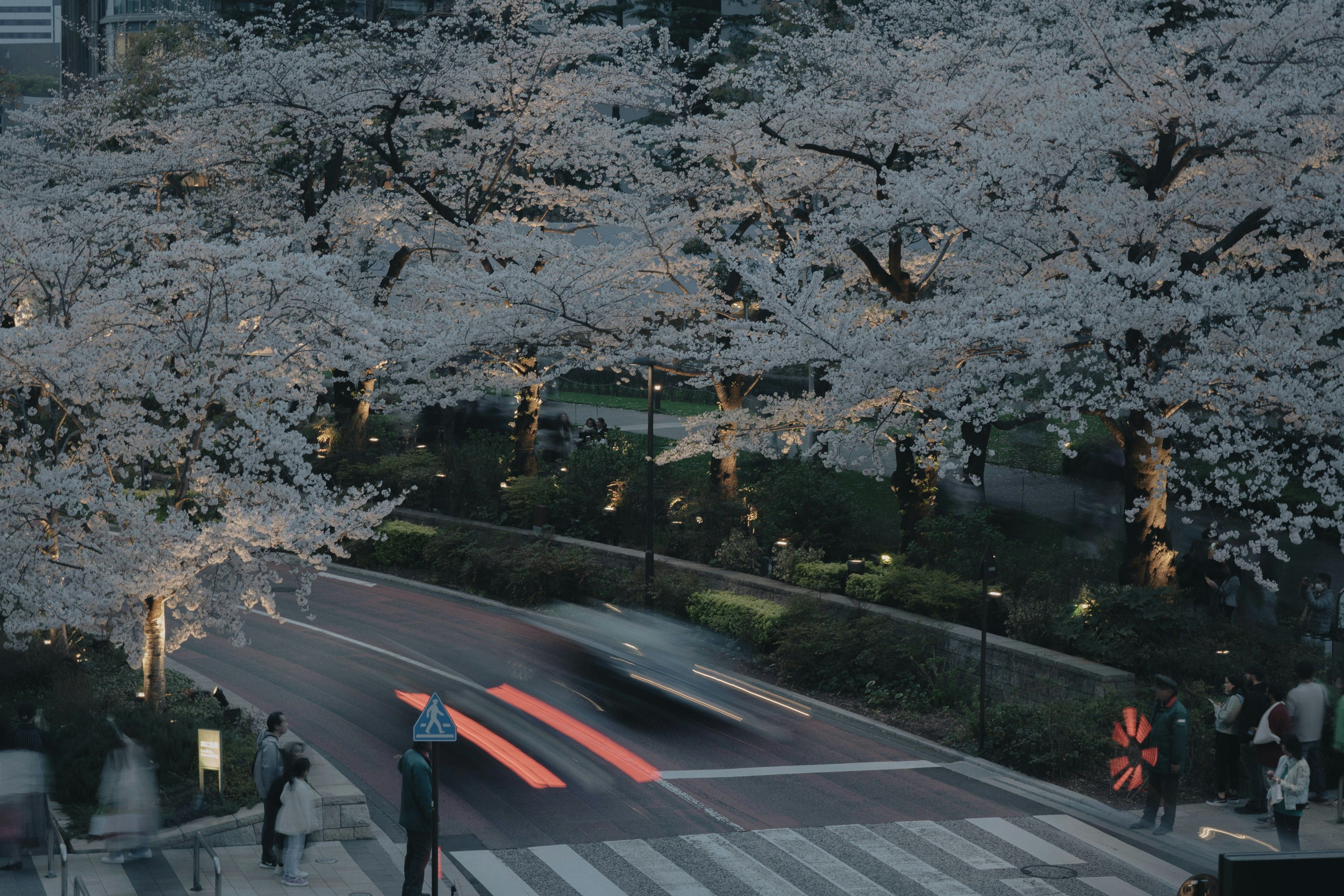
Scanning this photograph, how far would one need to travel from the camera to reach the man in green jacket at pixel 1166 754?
14.2m

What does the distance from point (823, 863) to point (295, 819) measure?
562cm

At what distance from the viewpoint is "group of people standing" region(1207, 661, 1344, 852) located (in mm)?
13219

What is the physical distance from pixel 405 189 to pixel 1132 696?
82.3 feet

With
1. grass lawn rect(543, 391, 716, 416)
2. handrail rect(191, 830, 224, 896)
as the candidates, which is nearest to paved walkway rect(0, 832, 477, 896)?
handrail rect(191, 830, 224, 896)

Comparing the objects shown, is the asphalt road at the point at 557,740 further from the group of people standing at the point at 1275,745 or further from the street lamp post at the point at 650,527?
the group of people standing at the point at 1275,745

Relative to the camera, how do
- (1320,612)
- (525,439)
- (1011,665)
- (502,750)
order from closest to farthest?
(502,750) → (1320,612) → (1011,665) → (525,439)

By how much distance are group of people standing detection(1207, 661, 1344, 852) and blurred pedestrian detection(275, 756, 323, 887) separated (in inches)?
402

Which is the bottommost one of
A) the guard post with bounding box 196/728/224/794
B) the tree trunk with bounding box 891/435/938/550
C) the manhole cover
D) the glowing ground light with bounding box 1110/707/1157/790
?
the manhole cover

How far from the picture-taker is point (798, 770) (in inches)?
663

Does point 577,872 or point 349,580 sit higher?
point 577,872

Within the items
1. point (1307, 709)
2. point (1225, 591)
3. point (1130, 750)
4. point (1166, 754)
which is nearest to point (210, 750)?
point (1166, 754)

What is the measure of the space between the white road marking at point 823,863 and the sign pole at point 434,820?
160 inches

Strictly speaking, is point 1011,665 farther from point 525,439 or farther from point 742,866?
point 525,439

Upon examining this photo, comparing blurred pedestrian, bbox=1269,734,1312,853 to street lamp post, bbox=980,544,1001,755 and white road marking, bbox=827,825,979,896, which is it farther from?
street lamp post, bbox=980,544,1001,755
